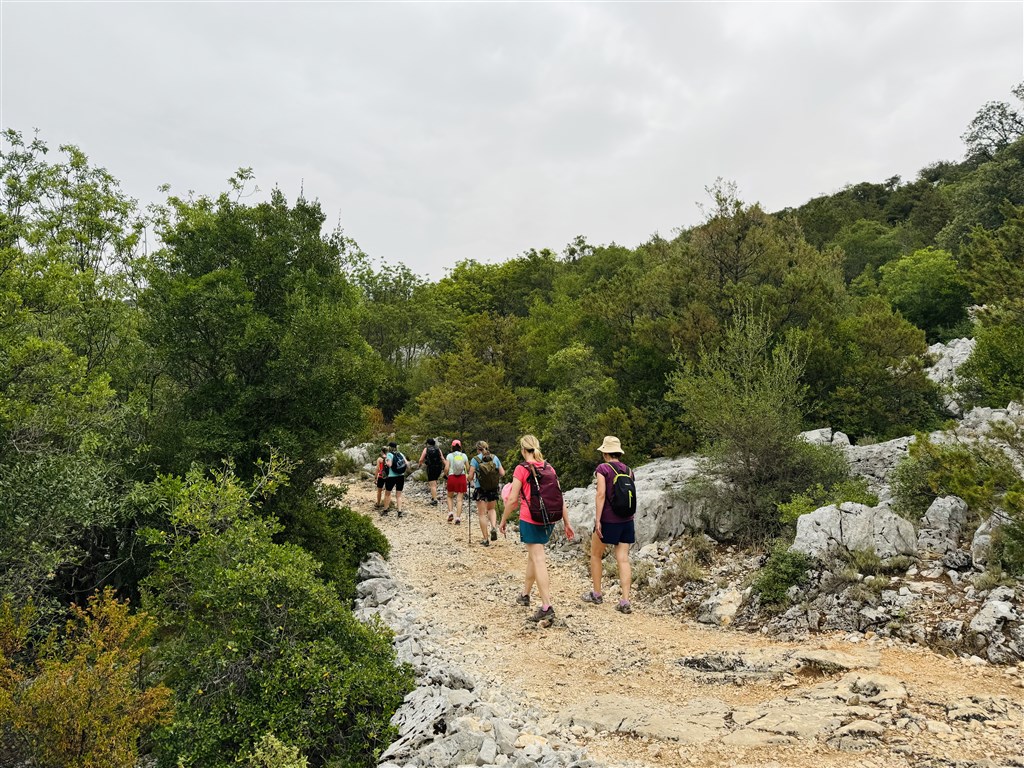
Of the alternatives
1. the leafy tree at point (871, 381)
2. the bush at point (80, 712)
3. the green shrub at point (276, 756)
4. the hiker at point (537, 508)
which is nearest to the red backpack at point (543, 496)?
the hiker at point (537, 508)

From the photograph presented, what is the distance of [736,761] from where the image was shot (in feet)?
12.7

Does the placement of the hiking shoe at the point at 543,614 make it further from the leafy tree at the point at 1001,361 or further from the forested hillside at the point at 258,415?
the leafy tree at the point at 1001,361

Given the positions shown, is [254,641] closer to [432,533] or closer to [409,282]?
[432,533]

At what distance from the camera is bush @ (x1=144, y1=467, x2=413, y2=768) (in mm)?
4824

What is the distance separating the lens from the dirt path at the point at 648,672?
3.86m

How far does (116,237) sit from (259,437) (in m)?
6.90

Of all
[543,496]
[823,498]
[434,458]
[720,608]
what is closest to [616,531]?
[543,496]

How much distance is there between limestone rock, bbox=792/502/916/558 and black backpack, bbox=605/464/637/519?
2.25 meters

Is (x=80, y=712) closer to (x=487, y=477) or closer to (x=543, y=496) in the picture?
(x=543, y=496)

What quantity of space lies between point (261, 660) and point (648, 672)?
360 centimetres

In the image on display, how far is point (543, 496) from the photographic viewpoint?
273 inches

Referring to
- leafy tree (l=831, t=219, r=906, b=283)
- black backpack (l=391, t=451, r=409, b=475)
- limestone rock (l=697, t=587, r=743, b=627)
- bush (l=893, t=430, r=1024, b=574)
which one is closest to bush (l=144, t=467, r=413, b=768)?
limestone rock (l=697, t=587, r=743, b=627)

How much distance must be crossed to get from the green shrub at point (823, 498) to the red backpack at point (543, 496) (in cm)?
347

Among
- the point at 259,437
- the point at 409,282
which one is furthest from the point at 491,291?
Answer: the point at 259,437
